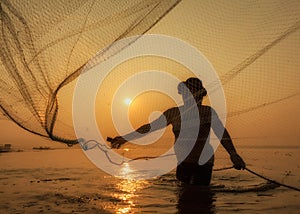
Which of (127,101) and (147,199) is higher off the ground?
(127,101)

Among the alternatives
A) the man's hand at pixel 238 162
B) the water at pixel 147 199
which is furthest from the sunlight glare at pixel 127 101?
the man's hand at pixel 238 162

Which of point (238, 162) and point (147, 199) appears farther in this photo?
point (147, 199)

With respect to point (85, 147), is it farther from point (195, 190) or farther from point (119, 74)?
point (195, 190)

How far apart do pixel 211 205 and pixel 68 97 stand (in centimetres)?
342

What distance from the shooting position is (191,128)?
675 cm

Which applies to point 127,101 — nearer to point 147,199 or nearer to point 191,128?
point 191,128

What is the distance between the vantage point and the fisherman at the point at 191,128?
6.54m

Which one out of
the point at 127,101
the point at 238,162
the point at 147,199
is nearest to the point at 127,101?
the point at 127,101

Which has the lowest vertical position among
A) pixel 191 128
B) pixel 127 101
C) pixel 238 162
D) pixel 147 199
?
pixel 147 199

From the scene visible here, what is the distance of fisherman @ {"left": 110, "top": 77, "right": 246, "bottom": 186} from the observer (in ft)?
21.4

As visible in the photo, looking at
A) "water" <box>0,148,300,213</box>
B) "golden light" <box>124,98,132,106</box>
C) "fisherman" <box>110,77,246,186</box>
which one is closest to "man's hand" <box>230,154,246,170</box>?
"fisherman" <box>110,77,246,186</box>

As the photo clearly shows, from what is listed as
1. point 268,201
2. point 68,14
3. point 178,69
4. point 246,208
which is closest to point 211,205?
point 246,208

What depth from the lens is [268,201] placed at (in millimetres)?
6816

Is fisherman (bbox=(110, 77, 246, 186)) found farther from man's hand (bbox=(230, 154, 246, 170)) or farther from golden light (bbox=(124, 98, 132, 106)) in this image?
golden light (bbox=(124, 98, 132, 106))
